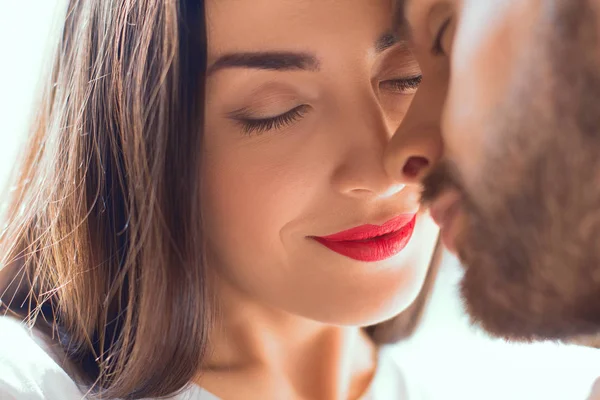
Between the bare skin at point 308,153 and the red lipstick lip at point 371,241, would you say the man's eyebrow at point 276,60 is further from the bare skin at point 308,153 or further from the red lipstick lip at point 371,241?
the red lipstick lip at point 371,241

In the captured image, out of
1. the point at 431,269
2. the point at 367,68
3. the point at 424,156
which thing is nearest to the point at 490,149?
the point at 424,156

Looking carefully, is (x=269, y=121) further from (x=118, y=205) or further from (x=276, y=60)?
(x=118, y=205)

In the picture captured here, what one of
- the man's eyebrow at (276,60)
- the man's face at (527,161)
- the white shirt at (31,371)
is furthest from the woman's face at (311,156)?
the white shirt at (31,371)

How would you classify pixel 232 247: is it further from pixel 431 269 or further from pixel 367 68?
pixel 431 269

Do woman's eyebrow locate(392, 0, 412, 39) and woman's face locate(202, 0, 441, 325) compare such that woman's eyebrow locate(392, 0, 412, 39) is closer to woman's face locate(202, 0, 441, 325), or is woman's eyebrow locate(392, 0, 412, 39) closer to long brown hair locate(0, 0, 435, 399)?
woman's face locate(202, 0, 441, 325)

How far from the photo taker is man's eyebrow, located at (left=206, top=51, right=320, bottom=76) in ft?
2.35

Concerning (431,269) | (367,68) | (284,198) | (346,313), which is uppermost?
(367,68)

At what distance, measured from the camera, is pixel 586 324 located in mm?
515

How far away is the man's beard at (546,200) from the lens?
489mm

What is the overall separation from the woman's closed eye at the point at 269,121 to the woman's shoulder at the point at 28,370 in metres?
0.36

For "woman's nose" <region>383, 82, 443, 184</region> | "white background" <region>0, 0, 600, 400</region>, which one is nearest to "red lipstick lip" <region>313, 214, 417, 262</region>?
"woman's nose" <region>383, 82, 443, 184</region>

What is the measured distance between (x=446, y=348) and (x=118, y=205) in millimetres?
733

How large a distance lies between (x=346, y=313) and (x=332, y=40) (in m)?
0.32

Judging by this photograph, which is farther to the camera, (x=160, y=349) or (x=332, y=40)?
(x=160, y=349)
